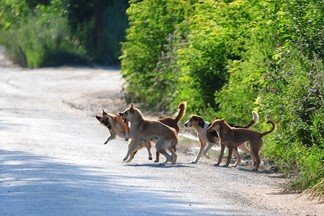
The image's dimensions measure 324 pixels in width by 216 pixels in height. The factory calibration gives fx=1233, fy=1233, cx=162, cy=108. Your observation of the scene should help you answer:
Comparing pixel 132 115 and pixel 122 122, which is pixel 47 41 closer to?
pixel 122 122

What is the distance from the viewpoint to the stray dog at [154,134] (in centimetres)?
2145

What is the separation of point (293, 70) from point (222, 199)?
17.0ft

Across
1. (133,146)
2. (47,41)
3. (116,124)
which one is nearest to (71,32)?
(47,41)

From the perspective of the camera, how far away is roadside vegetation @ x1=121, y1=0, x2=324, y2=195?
19219 millimetres

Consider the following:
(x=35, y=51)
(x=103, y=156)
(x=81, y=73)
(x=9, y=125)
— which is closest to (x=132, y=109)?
(x=103, y=156)

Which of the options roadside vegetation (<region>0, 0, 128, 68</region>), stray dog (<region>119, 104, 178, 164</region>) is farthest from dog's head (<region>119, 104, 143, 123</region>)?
roadside vegetation (<region>0, 0, 128, 68</region>)

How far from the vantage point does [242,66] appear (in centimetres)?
2486

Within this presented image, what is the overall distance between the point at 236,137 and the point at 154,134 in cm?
152

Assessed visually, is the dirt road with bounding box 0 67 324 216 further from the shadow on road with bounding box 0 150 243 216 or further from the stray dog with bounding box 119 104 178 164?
the stray dog with bounding box 119 104 178 164

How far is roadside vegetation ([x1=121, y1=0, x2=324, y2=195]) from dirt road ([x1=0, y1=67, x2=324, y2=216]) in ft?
2.92

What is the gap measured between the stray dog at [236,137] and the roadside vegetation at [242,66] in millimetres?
177

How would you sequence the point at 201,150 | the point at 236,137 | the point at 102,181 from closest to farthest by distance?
the point at 102,181 < the point at 236,137 < the point at 201,150

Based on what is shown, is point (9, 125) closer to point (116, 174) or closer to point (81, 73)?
point (116, 174)

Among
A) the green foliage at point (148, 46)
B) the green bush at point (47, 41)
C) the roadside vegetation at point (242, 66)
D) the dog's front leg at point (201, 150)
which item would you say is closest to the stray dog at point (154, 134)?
the dog's front leg at point (201, 150)
